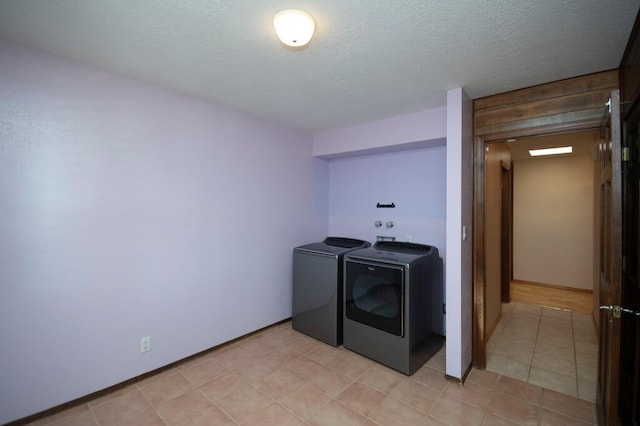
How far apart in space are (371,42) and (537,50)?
1.01 metres

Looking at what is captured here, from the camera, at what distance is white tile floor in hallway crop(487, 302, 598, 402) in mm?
2299

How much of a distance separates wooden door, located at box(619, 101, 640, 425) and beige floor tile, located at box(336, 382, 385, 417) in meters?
1.41

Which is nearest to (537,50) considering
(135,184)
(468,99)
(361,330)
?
(468,99)

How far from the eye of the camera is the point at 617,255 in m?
1.35

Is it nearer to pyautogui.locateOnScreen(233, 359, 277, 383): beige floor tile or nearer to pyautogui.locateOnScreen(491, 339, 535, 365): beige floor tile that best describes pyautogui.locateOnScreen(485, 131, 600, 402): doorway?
pyautogui.locateOnScreen(491, 339, 535, 365): beige floor tile

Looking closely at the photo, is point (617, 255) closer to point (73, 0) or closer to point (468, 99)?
point (468, 99)

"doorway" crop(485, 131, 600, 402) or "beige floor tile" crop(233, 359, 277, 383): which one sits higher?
"doorway" crop(485, 131, 600, 402)

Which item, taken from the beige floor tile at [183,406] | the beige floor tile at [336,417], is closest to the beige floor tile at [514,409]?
the beige floor tile at [336,417]

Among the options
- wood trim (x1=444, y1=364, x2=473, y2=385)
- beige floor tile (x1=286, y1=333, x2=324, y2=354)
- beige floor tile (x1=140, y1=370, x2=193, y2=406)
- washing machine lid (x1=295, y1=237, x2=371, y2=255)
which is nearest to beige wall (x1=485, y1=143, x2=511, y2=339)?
wood trim (x1=444, y1=364, x2=473, y2=385)

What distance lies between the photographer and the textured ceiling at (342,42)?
4.49 feet

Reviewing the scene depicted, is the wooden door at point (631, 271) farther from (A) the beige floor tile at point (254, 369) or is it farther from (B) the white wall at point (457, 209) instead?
(A) the beige floor tile at point (254, 369)

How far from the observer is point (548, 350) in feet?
9.20

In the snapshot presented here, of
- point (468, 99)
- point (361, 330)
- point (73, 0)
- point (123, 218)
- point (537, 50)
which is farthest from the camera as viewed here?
point (361, 330)

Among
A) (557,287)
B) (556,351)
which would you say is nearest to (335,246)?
(556,351)
